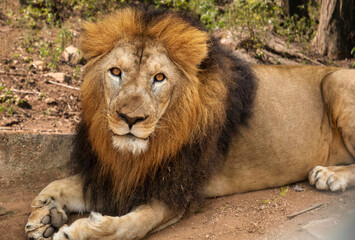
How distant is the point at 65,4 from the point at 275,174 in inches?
232

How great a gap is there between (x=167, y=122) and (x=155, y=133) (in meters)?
0.12

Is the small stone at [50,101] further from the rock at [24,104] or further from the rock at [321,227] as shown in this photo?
the rock at [321,227]

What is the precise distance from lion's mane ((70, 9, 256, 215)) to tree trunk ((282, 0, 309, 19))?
4874mm

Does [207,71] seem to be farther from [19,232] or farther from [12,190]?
[12,190]

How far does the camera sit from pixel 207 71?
3.62 metres

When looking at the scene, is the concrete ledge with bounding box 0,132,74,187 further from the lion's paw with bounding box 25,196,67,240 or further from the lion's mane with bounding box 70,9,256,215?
the lion's mane with bounding box 70,9,256,215

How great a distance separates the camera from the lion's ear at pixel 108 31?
11.5ft

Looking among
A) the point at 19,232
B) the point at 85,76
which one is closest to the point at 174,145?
the point at 85,76

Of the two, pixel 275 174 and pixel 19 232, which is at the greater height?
pixel 275 174

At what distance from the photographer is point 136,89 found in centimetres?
328

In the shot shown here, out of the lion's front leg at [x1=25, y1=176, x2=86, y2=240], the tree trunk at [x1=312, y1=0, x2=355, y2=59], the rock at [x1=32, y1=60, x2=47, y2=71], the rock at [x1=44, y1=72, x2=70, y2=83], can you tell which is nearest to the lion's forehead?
the lion's front leg at [x1=25, y1=176, x2=86, y2=240]

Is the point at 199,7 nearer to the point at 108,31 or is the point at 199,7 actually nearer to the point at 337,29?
the point at 337,29

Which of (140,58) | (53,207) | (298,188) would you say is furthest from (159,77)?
(298,188)

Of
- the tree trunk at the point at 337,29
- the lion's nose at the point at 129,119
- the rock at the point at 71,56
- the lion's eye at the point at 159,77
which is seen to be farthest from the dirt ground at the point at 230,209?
the tree trunk at the point at 337,29
